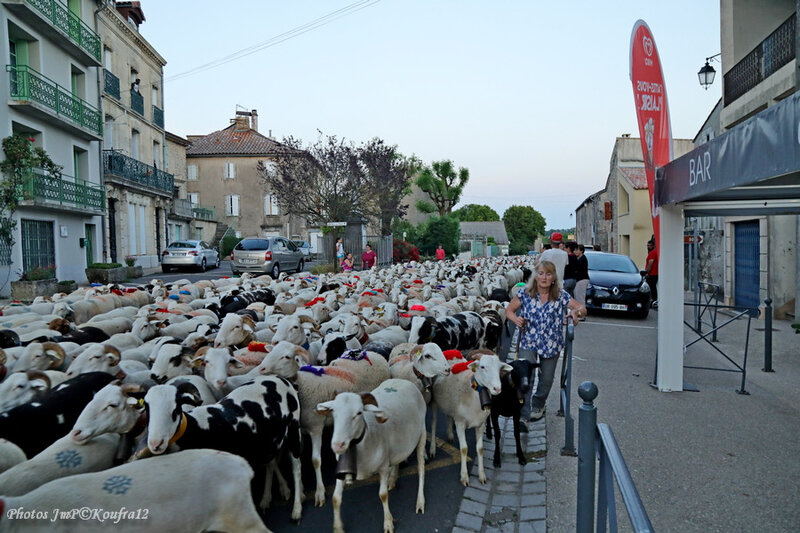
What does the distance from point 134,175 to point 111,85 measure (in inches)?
181

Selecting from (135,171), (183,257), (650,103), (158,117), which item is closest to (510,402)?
(650,103)

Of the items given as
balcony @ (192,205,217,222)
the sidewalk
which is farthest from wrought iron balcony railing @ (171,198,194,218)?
the sidewalk

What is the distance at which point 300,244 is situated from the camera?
43.0 metres

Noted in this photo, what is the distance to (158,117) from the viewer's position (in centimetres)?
3195

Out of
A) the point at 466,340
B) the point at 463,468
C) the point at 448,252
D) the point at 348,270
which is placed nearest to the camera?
the point at 463,468

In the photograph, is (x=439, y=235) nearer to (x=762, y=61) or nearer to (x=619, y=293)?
(x=619, y=293)

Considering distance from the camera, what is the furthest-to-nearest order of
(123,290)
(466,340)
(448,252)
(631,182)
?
(448,252)
(631,182)
(123,290)
(466,340)

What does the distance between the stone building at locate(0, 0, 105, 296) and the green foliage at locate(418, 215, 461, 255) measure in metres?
24.0

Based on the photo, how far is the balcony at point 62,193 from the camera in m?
17.2

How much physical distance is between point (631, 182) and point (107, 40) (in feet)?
91.3

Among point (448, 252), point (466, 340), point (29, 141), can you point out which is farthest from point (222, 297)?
point (448, 252)

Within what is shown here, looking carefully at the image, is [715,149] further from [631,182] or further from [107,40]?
[107,40]

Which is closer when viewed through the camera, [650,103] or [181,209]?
[650,103]

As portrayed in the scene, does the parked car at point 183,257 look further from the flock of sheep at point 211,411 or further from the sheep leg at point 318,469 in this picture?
the sheep leg at point 318,469
